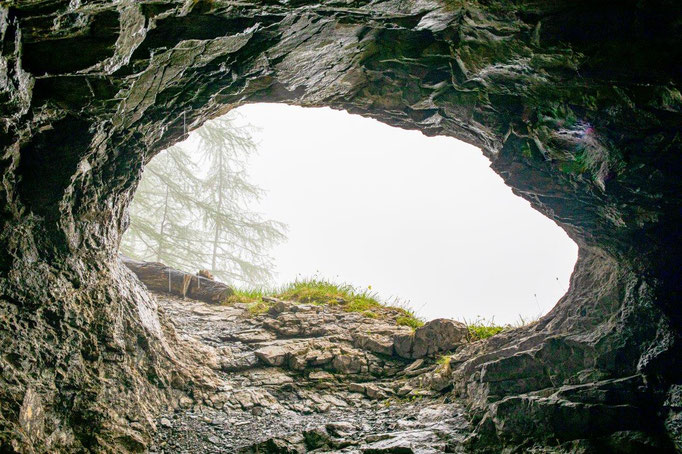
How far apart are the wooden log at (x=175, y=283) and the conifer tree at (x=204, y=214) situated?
4.57 m

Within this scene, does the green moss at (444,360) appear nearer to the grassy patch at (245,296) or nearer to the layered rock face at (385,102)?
the layered rock face at (385,102)

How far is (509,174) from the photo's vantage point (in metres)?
6.74

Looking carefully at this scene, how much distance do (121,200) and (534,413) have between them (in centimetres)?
728

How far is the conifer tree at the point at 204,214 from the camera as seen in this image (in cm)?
1665

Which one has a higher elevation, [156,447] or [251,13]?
[251,13]

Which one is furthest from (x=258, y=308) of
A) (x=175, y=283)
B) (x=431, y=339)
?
(x=431, y=339)

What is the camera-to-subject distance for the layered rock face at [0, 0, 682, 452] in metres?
3.65

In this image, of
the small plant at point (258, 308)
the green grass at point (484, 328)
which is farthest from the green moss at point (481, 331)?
the small plant at point (258, 308)

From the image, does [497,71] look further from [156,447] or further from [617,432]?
[156,447]

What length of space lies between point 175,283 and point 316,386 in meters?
6.46

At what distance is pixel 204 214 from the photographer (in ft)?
57.3

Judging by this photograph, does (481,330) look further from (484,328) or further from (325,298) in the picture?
(325,298)

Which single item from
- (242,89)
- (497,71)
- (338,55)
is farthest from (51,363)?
(497,71)

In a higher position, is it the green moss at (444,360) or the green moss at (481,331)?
the green moss at (481,331)
